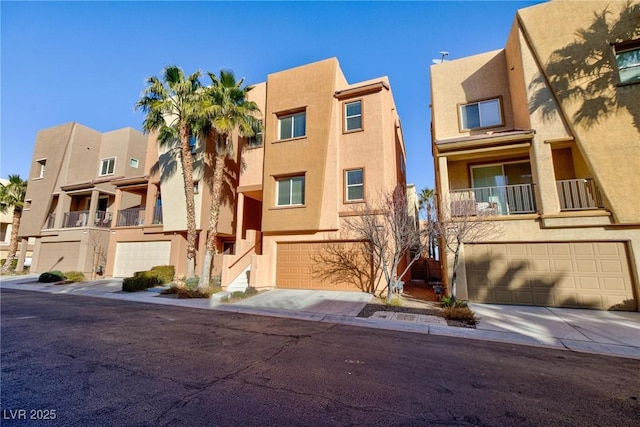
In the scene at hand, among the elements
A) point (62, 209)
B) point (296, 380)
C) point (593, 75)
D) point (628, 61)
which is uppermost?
point (628, 61)

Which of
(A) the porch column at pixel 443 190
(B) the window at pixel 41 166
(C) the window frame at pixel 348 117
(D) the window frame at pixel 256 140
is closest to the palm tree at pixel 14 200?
(B) the window at pixel 41 166

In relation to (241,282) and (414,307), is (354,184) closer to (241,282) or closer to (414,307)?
(414,307)

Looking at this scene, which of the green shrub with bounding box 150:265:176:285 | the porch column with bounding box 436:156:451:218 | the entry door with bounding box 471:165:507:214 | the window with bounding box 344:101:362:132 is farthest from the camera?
the green shrub with bounding box 150:265:176:285

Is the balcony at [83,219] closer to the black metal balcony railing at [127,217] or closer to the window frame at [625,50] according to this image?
the black metal balcony railing at [127,217]

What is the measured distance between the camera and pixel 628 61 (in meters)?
10.9

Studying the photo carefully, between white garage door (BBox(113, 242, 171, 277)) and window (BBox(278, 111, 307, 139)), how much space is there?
11.3m

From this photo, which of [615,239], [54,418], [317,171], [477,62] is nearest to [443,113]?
[477,62]

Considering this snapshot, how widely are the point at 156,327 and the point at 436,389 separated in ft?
24.4

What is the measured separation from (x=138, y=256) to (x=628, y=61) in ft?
93.3

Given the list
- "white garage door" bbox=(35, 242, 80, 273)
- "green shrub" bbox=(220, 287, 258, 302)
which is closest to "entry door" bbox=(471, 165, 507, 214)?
"green shrub" bbox=(220, 287, 258, 302)

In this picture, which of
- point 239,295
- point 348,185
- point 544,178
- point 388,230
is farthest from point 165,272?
point 544,178

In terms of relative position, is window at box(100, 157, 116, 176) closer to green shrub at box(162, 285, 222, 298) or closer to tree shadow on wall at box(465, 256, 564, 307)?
green shrub at box(162, 285, 222, 298)

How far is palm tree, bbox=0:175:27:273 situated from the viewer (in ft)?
85.9

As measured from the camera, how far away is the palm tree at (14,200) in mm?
26188
